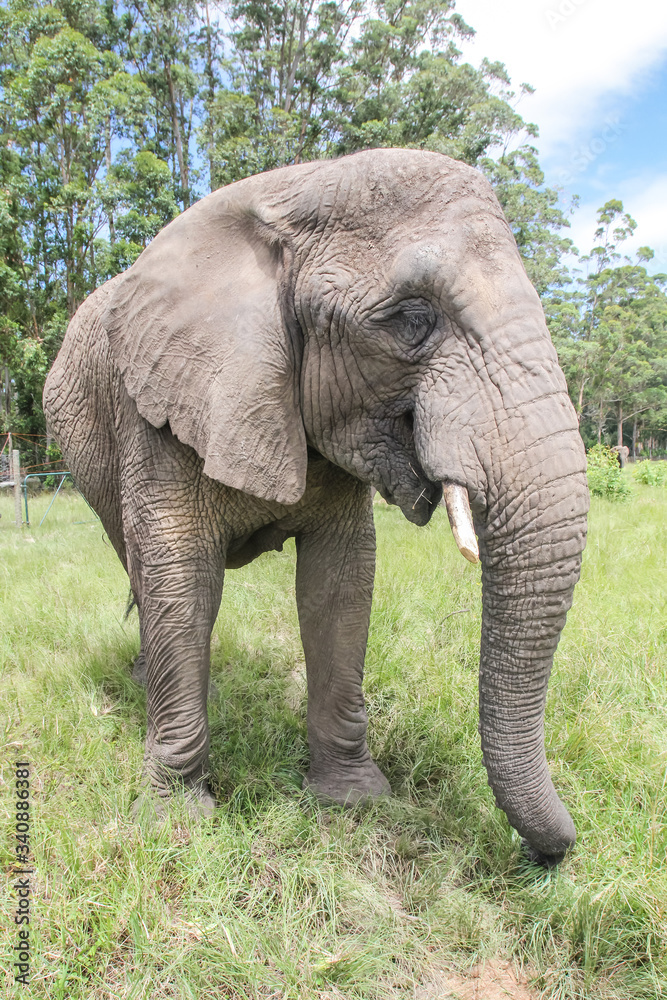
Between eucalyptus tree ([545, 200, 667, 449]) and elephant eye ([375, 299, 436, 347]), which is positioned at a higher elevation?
eucalyptus tree ([545, 200, 667, 449])

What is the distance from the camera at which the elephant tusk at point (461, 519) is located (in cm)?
168

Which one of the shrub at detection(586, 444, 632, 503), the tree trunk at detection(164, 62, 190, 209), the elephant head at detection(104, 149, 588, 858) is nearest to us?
the elephant head at detection(104, 149, 588, 858)

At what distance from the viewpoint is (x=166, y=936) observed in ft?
7.13

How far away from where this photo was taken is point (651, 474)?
1722 cm

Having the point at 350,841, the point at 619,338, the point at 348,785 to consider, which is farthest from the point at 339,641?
the point at 619,338

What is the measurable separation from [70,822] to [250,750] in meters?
1.00

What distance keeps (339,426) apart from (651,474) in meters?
17.1

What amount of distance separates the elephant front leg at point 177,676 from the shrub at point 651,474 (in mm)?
16547

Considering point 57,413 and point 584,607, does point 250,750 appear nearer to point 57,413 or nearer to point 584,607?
point 57,413

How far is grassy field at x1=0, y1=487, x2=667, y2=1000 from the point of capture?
211 cm

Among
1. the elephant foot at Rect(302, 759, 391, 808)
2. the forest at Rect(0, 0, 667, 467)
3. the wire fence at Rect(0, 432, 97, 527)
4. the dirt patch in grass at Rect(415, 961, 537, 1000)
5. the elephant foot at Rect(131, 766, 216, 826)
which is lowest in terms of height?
the dirt patch in grass at Rect(415, 961, 537, 1000)

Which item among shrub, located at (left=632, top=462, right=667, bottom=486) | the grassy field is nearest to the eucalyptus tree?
shrub, located at (left=632, top=462, right=667, bottom=486)

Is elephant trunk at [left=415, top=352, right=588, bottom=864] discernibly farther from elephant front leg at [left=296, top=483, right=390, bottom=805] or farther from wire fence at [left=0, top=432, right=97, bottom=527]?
wire fence at [left=0, top=432, right=97, bottom=527]

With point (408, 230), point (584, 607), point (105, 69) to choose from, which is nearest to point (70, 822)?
point (408, 230)
